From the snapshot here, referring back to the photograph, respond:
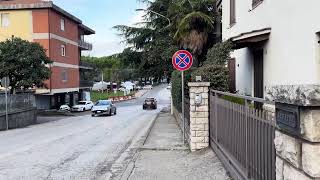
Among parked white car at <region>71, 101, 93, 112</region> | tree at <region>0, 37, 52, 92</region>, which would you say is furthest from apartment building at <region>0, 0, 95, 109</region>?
tree at <region>0, 37, 52, 92</region>

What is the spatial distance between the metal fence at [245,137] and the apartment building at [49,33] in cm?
4026

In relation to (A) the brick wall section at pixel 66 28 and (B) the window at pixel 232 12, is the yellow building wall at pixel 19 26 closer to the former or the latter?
(A) the brick wall section at pixel 66 28

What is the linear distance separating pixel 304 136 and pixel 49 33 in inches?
2010

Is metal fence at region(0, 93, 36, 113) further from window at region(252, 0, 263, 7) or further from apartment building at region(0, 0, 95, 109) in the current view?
window at region(252, 0, 263, 7)

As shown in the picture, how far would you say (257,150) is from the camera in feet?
20.7

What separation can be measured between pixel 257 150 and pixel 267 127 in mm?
755

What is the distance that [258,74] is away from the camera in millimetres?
16453

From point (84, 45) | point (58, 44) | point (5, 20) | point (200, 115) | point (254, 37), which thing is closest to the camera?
point (200, 115)

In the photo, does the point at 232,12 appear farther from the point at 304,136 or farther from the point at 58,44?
the point at 58,44

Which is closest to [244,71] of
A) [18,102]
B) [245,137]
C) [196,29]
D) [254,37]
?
[254,37]

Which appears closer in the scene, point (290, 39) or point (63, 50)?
point (290, 39)

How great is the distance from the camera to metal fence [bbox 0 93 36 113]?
34688mm

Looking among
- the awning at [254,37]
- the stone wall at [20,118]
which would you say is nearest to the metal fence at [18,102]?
the stone wall at [20,118]

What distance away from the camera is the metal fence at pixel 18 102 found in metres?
34.7
